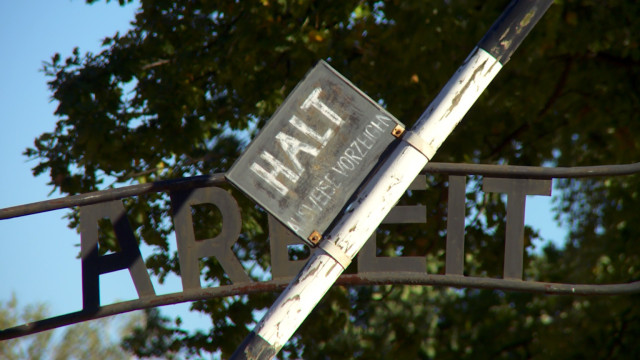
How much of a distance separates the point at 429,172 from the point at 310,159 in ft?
3.61

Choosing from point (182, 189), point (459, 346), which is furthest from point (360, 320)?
point (182, 189)

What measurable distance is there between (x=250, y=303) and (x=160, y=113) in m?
2.33

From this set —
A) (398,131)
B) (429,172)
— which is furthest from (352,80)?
(398,131)

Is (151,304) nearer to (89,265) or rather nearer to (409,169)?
(89,265)

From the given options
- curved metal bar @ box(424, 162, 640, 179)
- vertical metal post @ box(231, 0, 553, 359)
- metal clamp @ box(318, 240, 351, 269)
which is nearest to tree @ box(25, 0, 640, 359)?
curved metal bar @ box(424, 162, 640, 179)

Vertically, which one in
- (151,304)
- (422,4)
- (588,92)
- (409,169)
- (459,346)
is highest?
(588,92)

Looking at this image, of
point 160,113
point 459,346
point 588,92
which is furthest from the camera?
point 459,346

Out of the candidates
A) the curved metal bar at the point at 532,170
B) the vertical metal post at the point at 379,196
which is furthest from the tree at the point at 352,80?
the vertical metal post at the point at 379,196

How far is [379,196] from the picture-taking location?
127 inches

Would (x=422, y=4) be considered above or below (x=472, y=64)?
above

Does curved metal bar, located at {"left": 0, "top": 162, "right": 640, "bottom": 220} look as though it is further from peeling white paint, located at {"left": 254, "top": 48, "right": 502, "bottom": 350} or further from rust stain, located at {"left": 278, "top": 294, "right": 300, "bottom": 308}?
rust stain, located at {"left": 278, "top": 294, "right": 300, "bottom": 308}

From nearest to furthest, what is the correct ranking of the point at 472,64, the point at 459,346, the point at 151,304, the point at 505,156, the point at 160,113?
the point at 472,64 < the point at 151,304 < the point at 160,113 < the point at 505,156 < the point at 459,346

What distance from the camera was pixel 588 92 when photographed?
9133 millimetres

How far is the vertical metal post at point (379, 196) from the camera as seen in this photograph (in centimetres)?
313
